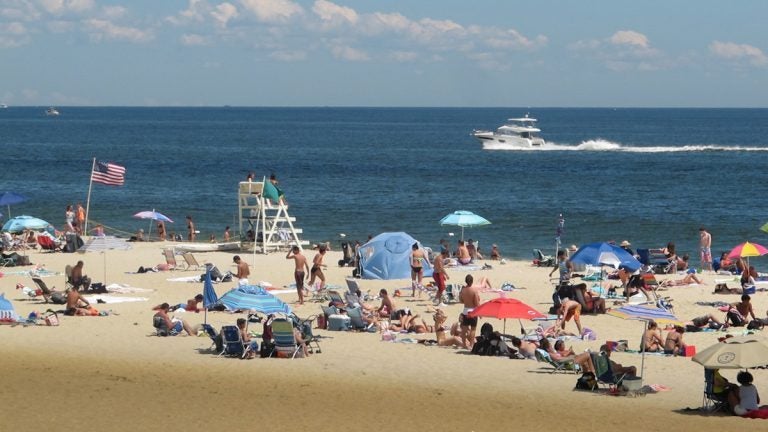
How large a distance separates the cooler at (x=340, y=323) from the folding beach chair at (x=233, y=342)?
2730 mm

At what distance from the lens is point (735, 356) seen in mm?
14234

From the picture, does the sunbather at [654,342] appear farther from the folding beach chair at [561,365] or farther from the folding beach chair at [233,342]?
the folding beach chair at [233,342]

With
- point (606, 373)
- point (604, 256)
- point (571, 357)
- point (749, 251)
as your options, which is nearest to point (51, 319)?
point (571, 357)

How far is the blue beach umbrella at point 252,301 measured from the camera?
19.1m

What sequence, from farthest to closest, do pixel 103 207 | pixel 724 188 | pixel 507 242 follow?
pixel 724 188
pixel 103 207
pixel 507 242

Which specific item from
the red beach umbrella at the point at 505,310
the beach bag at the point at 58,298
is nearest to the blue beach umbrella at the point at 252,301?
the red beach umbrella at the point at 505,310

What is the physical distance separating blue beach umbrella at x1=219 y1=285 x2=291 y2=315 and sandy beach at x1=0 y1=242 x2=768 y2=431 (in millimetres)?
805

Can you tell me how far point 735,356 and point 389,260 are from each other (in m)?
13.6

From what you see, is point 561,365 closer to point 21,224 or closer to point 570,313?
point 570,313

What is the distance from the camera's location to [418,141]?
5128 inches

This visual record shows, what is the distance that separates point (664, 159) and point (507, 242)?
179 ft

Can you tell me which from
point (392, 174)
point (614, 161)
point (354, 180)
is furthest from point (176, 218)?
point (614, 161)

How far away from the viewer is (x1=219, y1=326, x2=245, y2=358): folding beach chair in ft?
58.8

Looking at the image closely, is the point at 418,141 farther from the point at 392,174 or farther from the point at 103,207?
the point at 103,207
